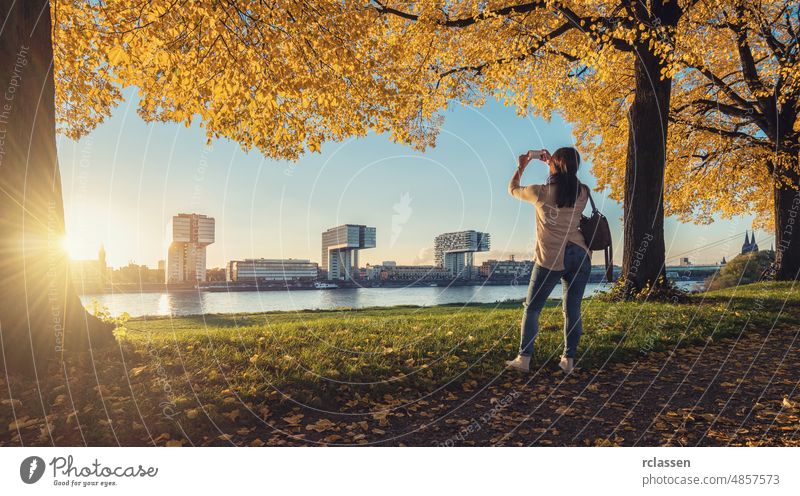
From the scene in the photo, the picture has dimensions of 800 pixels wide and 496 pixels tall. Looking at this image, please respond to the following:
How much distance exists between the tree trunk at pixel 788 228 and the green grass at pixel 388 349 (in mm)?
10207

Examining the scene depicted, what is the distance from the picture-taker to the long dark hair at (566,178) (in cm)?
518

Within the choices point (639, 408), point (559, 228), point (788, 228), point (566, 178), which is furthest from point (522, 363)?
point (788, 228)

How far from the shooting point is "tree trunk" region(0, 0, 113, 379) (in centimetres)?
507

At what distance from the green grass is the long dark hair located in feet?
7.43

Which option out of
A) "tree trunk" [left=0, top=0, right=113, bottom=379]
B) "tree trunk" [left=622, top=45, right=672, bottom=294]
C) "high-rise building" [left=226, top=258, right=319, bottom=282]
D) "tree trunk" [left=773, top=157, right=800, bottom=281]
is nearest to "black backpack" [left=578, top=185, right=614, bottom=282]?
"tree trunk" [left=0, top=0, right=113, bottom=379]

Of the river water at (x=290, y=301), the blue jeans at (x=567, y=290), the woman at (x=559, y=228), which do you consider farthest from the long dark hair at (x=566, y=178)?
the river water at (x=290, y=301)

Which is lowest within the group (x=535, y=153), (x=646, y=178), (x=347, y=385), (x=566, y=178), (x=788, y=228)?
(x=347, y=385)

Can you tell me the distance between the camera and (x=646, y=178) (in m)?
11.2

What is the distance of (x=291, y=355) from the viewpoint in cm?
604

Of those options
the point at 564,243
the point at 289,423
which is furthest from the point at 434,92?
the point at 289,423

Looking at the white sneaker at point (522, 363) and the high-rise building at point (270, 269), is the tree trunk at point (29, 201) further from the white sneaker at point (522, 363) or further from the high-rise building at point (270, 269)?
the high-rise building at point (270, 269)

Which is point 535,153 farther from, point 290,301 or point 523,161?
point 290,301

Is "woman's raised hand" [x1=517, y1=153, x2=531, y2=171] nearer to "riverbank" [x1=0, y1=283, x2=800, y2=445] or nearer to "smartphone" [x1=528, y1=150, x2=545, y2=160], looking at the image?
"smartphone" [x1=528, y1=150, x2=545, y2=160]

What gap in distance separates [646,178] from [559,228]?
7475 millimetres
